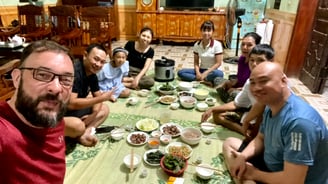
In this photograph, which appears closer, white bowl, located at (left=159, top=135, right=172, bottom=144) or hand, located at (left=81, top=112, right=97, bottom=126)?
white bowl, located at (left=159, top=135, right=172, bottom=144)

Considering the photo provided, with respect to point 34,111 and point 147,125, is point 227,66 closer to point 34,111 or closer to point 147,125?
point 147,125

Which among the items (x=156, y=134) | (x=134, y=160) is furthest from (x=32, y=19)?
(x=134, y=160)

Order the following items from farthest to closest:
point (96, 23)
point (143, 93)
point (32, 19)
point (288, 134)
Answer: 1. point (96, 23)
2. point (32, 19)
3. point (143, 93)
4. point (288, 134)

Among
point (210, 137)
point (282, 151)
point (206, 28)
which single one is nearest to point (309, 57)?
point (206, 28)

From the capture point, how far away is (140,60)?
3111mm

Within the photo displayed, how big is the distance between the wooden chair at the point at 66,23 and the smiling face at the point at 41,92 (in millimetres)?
2661

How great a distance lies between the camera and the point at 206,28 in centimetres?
294

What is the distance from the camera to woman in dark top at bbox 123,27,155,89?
9.57 feet

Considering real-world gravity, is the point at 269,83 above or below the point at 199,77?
above

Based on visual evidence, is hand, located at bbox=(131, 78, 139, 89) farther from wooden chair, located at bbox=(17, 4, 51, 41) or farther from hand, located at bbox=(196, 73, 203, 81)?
wooden chair, located at bbox=(17, 4, 51, 41)

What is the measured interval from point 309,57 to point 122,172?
129 inches

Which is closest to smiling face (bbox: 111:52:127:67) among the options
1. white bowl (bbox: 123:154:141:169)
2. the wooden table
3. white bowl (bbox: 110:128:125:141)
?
the wooden table

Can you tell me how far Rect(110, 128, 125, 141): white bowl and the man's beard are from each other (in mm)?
1094

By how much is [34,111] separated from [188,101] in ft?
6.17
